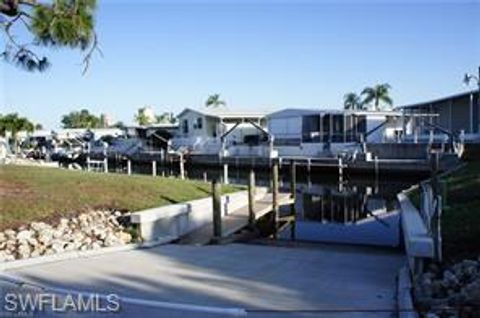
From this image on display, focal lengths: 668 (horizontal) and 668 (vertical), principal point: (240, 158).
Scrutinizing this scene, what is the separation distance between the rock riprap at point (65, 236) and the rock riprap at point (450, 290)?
6.38 m

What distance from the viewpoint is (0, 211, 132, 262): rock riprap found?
1151 cm

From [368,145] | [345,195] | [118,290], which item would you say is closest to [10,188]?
[118,290]

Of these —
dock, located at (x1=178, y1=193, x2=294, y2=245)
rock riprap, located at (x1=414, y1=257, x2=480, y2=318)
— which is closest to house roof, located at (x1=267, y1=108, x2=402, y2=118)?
dock, located at (x1=178, y1=193, x2=294, y2=245)

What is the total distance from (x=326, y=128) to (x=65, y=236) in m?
35.0

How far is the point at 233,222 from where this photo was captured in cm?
1691

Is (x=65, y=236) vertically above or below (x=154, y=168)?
above

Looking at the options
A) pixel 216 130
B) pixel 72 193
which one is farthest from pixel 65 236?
pixel 216 130

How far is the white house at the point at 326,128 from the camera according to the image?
42.8 metres

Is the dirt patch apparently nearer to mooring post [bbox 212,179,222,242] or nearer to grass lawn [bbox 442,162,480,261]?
mooring post [bbox 212,179,222,242]

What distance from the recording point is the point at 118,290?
334 inches

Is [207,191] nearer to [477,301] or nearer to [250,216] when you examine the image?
[250,216]

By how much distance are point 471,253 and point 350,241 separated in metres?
8.94

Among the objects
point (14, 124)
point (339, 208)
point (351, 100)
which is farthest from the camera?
point (351, 100)

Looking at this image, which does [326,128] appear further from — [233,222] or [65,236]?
[65,236]
